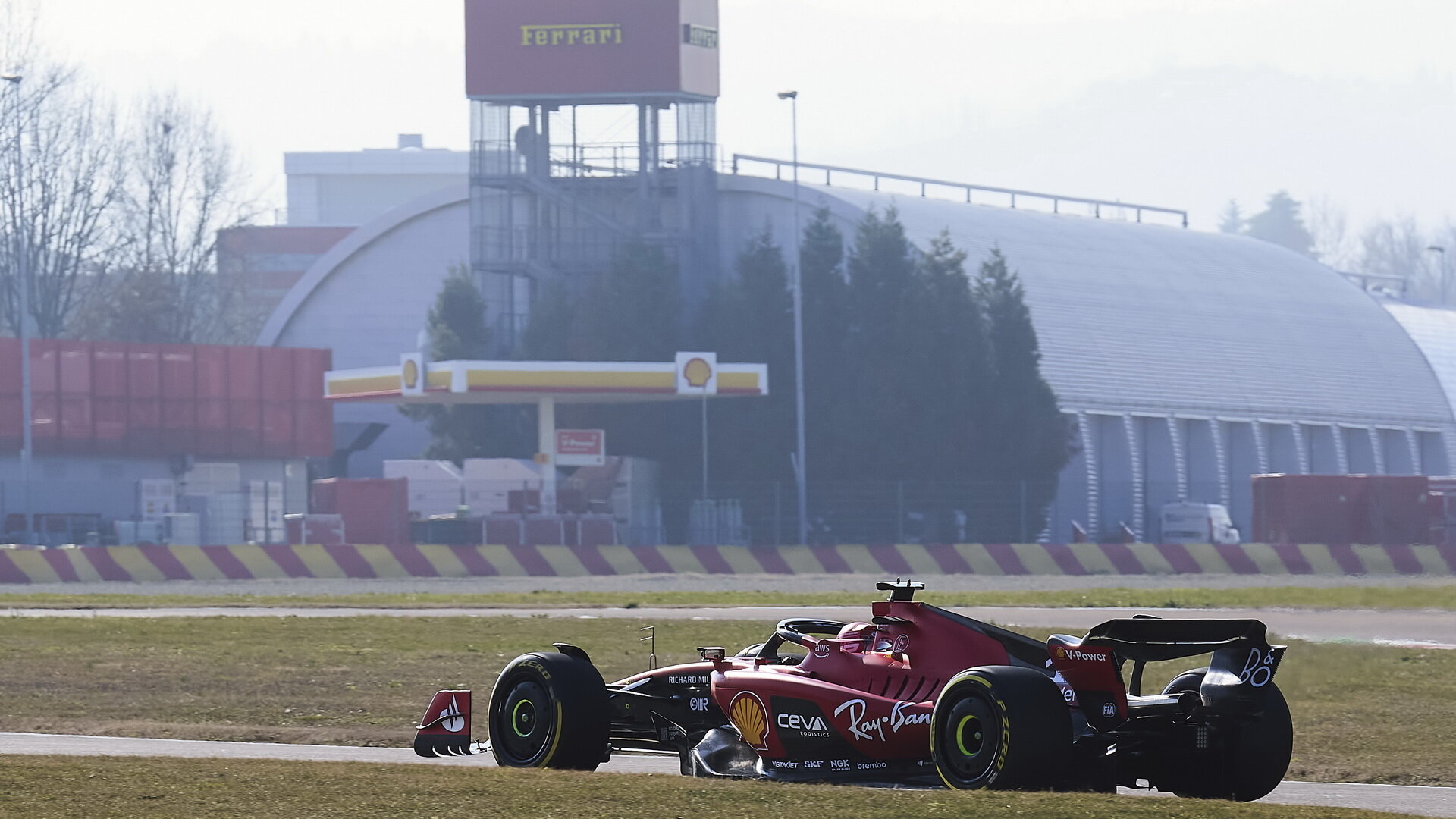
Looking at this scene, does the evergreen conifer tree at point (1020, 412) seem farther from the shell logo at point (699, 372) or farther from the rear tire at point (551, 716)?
the rear tire at point (551, 716)

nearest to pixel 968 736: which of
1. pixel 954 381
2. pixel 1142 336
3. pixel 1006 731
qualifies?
pixel 1006 731

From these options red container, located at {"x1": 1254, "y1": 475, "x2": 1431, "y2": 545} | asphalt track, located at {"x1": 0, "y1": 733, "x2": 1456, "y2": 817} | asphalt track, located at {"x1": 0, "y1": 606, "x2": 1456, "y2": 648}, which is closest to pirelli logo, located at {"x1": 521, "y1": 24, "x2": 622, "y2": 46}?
red container, located at {"x1": 1254, "y1": 475, "x2": 1431, "y2": 545}

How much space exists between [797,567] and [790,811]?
34.8 metres

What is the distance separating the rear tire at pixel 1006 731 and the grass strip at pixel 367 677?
2883 mm

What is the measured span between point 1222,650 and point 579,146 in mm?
62627

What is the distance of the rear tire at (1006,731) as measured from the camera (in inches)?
447

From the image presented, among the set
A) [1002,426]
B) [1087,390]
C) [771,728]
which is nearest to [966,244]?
[1087,390]

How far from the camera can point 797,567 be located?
4600 centimetres

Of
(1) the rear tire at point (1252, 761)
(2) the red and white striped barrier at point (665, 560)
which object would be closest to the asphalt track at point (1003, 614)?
(2) the red and white striped barrier at point (665, 560)

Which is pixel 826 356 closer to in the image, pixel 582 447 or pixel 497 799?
pixel 582 447

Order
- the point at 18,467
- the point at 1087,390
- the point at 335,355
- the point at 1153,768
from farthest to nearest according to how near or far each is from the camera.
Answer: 1. the point at 335,355
2. the point at 1087,390
3. the point at 18,467
4. the point at 1153,768

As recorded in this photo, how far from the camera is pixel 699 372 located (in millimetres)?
61125

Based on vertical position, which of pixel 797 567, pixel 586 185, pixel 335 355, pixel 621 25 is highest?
pixel 621 25

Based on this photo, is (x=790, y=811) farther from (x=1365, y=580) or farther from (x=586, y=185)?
(x=586, y=185)
